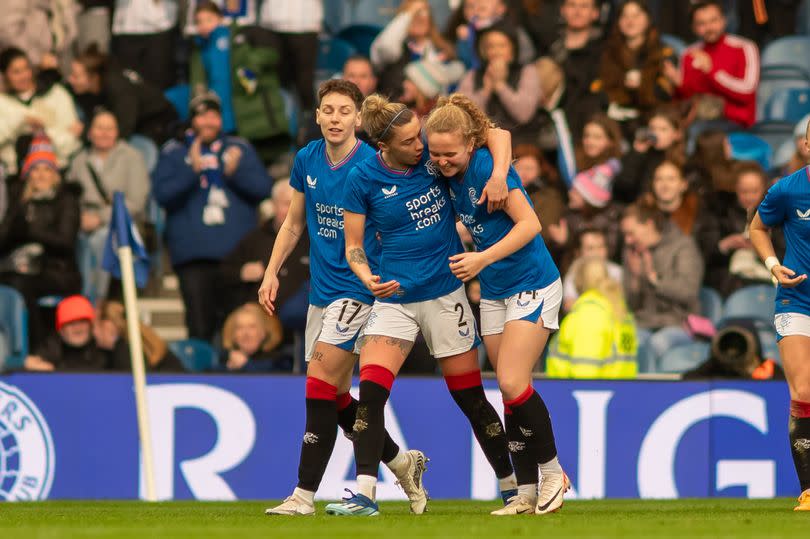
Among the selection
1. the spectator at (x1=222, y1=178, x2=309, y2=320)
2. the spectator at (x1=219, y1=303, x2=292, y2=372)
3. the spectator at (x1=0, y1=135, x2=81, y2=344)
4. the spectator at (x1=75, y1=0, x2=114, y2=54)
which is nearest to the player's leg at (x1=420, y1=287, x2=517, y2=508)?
the spectator at (x1=219, y1=303, x2=292, y2=372)

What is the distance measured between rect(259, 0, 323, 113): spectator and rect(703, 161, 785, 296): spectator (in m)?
4.03

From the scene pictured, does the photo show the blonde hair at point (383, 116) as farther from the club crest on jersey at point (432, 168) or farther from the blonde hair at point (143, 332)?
the blonde hair at point (143, 332)

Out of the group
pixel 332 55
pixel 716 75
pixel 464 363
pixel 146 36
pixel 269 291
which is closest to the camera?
A: pixel 464 363

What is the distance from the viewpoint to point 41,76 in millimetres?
14953

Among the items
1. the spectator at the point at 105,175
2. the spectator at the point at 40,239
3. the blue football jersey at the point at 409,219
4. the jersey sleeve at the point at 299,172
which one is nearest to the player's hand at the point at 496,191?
the blue football jersey at the point at 409,219

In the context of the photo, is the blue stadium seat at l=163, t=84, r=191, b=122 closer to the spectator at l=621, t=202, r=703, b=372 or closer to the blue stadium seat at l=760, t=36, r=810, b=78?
the spectator at l=621, t=202, r=703, b=372

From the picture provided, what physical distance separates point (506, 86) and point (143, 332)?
3921 mm

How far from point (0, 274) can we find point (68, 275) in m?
0.59

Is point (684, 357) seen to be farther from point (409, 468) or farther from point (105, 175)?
point (105, 175)

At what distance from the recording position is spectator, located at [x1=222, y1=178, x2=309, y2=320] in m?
13.4

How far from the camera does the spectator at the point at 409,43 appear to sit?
1489 cm

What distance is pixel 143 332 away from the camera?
43.7 feet

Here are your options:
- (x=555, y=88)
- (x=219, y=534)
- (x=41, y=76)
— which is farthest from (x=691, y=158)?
(x=219, y=534)

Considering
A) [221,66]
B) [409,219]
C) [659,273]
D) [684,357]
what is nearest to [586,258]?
[659,273]
